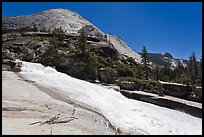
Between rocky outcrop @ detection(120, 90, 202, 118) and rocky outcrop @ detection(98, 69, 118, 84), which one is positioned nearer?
rocky outcrop @ detection(120, 90, 202, 118)

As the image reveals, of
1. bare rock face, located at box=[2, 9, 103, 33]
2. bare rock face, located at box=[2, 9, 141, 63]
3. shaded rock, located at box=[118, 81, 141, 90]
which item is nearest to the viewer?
shaded rock, located at box=[118, 81, 141, 90]

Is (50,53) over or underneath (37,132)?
over

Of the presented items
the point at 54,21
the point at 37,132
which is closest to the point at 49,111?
the point at 37,132

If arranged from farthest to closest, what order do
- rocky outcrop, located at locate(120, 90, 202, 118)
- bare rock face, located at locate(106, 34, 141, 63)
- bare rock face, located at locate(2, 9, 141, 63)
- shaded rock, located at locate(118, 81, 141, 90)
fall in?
bare rock face, located at locate(2, 9, 141, 63)
bare rock face, located at locate(106, 34, 141, 63)
shaded rock, located at locate(118, 81, 141, 90)
rocky outcrop, located at locate(120, 90, 202, 118)

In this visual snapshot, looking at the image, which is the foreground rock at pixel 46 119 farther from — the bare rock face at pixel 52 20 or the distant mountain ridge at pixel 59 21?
the bare rock face at pixel 52 20

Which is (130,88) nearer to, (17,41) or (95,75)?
(95,75)

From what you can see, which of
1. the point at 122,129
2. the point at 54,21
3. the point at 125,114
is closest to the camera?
the point at 122,129

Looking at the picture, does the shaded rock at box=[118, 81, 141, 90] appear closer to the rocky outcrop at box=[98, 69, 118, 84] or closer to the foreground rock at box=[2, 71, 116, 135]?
the rocky outcrop at box=[98, 69, 118, 84]

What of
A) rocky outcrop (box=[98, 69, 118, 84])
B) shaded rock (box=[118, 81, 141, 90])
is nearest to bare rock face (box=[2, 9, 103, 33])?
rocky outcrop (box=[98, 69, 118, 84])

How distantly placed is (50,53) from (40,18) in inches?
4789

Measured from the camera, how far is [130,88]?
4175 centimetres

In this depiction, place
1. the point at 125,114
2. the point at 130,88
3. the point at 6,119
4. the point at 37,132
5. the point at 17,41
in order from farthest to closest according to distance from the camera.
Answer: the point at 17,41 < the point at 130,88 < the point at 125,114 < the point at 6,119 < the point at 37,132

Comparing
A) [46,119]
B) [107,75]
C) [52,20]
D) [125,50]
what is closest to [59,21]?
[52,20]

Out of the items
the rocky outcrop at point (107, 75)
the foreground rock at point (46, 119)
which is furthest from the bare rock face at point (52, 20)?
the foreground rock at point (46, 119)
